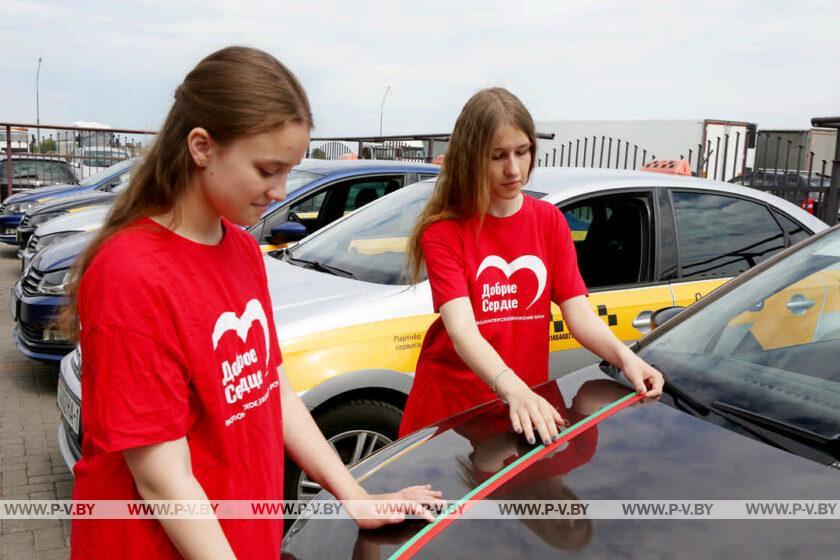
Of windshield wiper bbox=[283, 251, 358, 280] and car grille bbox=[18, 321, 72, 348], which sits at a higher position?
windshield wiper bbox=[283, 251, 358, 280]

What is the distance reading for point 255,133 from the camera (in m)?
1.32

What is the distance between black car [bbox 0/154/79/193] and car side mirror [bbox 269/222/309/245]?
34.7ft

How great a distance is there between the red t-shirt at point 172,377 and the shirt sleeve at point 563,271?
1.12m

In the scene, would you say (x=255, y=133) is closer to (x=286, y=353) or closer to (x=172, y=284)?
(x=172, y=284)

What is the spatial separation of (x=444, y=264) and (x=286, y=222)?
3.29 metres

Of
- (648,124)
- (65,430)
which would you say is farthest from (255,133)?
(648,124)

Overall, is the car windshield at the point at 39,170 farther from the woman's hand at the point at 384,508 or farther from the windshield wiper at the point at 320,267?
the woman's hand at the point at 384,508

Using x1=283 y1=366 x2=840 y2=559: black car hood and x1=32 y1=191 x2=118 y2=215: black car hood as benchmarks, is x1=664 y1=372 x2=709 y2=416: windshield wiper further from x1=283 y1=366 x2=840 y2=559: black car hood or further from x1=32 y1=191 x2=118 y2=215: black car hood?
x1=32 y1=191 x2=118 y2=215: black car hood

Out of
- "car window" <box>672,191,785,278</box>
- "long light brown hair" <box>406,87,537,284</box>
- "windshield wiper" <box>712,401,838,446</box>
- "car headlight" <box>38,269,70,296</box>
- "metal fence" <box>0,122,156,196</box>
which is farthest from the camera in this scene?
"metal fence" <box>0,122,156,196</box>

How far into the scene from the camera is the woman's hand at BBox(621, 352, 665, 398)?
2068 mm

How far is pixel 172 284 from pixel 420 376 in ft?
4.15

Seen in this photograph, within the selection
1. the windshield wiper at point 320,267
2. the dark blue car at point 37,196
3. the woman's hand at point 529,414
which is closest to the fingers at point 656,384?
the woman's hand at point 529,414

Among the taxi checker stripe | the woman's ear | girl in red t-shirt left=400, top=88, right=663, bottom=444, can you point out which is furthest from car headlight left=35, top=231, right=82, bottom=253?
the woman's ear

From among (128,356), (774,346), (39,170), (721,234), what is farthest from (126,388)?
(39,170)
